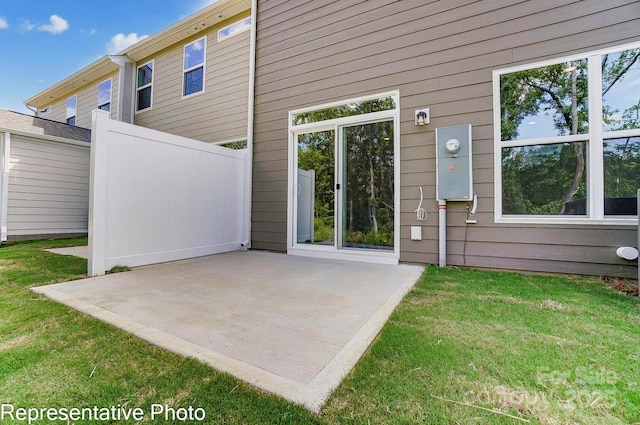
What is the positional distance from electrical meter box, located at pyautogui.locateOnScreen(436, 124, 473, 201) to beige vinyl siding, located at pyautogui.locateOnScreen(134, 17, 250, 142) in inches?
157

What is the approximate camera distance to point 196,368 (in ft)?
4.72

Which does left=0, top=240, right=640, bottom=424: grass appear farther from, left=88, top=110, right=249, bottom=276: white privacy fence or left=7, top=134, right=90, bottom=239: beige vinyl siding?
left=7, top=134, right=90, bottom=239: beige vinyl siding

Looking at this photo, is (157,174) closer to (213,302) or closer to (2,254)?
(213,302)

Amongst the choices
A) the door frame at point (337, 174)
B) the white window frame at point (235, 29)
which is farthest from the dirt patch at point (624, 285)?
the white window frame at point (235, 29)

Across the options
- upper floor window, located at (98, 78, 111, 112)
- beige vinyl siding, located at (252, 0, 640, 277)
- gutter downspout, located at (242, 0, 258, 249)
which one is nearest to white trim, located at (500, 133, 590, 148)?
beige vinyl siding, located at (252, 0, 640, 277)

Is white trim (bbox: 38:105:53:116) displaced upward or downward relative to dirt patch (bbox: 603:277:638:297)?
upward

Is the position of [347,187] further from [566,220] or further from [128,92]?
[128,92]

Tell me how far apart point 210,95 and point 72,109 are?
7.13 m

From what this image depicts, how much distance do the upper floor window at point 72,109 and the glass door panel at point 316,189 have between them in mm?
9693

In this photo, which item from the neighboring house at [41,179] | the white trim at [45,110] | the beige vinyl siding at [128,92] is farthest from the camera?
the white trim at [45,110]

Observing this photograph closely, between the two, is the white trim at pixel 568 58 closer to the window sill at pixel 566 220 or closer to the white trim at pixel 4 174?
the window sill at pixel 566 220

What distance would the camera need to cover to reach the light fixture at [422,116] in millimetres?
3855

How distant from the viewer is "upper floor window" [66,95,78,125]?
1003 centimetres

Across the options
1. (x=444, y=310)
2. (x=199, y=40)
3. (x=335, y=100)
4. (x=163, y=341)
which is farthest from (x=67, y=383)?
(x=199, y=40)
